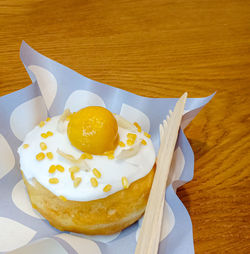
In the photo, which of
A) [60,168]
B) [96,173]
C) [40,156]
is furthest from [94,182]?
[40,156]

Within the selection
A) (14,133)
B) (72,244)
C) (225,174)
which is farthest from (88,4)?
(72,244)

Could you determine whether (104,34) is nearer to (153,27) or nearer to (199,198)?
(153,27)

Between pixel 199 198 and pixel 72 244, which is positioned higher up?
pixel 72 244

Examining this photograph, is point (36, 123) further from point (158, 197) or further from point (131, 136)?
point (158, 197)

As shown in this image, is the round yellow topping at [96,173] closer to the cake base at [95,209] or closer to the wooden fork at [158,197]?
the cake base at [95,209]

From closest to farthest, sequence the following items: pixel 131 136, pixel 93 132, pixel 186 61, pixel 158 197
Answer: pixel 158 197
pixel 93 132
pixel 131 136
pixel 186 61

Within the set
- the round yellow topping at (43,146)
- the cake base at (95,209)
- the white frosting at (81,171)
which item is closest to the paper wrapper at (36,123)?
the cake base at (95,209)

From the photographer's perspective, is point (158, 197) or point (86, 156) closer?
point (158, 197)
